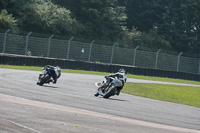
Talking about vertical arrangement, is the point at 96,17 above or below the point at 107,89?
above

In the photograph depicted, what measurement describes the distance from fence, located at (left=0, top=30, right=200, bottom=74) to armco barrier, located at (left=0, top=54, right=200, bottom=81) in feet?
5.30

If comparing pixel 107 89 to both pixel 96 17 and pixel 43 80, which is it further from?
pixel 96 17

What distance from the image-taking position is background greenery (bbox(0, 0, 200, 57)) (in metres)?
43.9

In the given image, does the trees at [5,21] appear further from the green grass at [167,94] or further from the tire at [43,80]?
the tire at [43,80]

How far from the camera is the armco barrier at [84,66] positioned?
29672 mm

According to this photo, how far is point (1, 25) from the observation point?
37.4m

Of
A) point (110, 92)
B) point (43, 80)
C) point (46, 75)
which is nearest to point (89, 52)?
point (46, 75)

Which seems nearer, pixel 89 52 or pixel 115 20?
pixel 89 52

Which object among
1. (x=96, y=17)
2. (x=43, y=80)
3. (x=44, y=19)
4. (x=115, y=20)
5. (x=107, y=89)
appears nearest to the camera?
(x=107, y=89)

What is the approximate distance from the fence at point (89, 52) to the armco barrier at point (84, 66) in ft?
5.30

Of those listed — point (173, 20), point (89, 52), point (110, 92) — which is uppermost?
point (173, 20)

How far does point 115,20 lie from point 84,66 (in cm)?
2393

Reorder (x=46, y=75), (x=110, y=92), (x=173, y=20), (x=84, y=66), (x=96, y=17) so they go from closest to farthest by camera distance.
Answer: (x=110, y=92) → (x=46, y=75) → (x=84, y=66) → (x=96, y=17) → (x=173, y=20)

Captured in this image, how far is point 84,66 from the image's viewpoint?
115 ft
